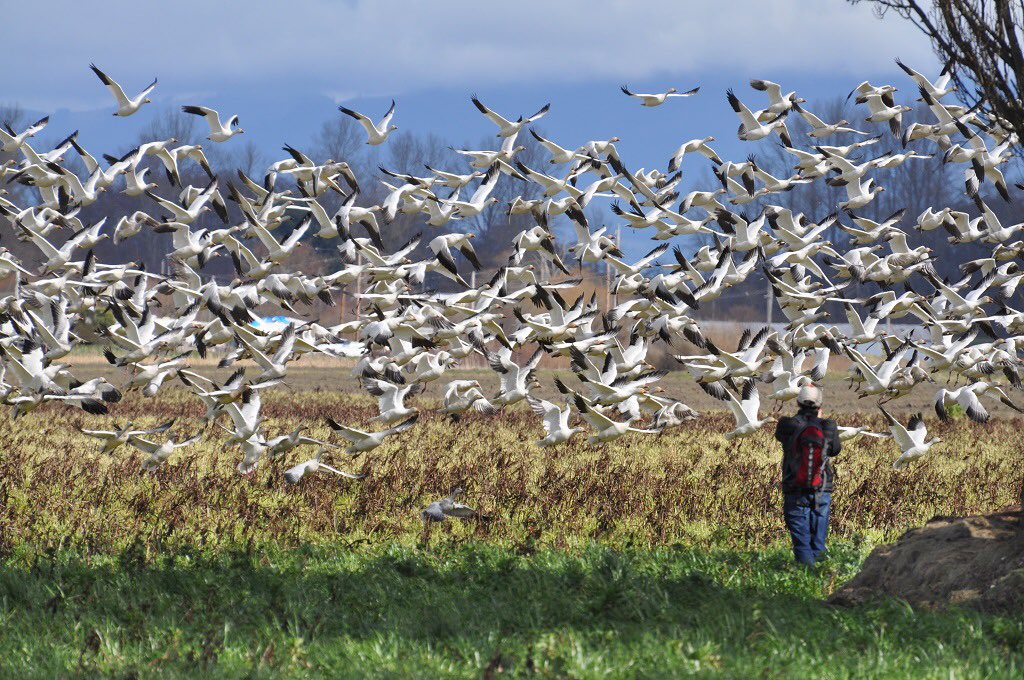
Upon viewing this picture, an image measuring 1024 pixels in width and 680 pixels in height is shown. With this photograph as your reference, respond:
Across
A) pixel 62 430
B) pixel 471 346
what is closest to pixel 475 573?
pixel 471 346

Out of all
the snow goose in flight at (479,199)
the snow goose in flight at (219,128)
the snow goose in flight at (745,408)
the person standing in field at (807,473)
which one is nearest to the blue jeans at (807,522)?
the person standing in field at (807,473)

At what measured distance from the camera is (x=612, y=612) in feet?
20.6

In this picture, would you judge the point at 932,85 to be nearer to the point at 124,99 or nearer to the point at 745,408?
the point at 745,408

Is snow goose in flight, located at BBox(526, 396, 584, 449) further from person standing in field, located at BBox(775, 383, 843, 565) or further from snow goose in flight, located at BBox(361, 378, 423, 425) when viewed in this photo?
person standing in field, located at BBox(775, 383, 843, 565)

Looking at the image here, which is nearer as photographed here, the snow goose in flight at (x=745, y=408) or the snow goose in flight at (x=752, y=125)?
the snow goose in flight at (x=745, y=408)

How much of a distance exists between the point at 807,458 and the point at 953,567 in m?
1.44

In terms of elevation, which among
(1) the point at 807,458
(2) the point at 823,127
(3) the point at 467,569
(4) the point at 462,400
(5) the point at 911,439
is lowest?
(3) the point at 467,569

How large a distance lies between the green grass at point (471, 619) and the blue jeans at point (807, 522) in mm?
151

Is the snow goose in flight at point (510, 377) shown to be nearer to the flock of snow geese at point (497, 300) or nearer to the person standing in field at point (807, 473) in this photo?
the flock of snow geese at point (497, 300)

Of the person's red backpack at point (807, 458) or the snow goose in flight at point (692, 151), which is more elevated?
the snow goose in flight at point (692, 151)

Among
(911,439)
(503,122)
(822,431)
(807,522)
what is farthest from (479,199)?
(911,439)

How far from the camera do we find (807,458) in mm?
8094

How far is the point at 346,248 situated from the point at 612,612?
3.49m

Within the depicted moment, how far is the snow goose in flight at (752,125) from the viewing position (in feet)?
31.0
